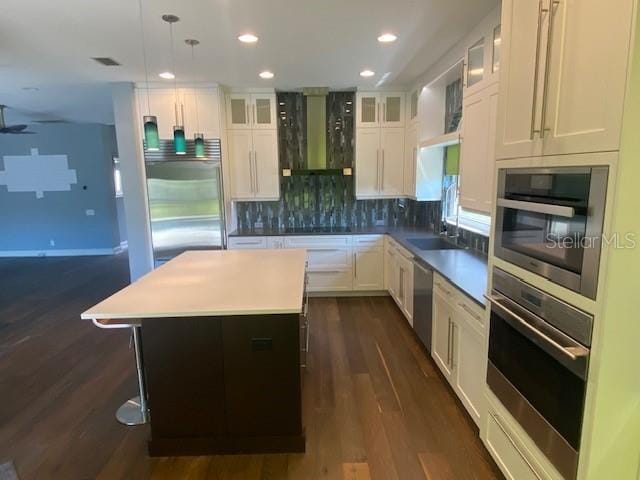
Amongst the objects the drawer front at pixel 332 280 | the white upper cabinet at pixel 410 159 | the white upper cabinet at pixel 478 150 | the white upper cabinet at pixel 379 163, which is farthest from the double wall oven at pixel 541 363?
the white upper cabinet at pixel 379 163

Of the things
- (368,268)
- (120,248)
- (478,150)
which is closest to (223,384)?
(478,150)

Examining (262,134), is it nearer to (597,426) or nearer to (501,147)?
(501,147)

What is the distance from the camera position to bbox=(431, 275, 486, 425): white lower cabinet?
7.22 feet

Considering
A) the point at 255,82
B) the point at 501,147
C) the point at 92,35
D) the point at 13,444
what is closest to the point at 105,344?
the point at 13,444

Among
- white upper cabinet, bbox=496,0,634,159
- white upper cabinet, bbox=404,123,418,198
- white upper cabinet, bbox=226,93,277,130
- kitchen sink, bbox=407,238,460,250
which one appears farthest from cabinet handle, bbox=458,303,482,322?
white upper cabinet, bbox=226,93,277,130

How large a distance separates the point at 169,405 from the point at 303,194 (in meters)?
3.52

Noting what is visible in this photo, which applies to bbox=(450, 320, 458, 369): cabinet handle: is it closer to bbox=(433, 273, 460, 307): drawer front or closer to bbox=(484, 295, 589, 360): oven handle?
bbox=(433, 273, 460, 307): drawer front

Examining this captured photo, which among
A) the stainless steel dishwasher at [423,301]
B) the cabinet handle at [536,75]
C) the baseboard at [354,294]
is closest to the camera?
the cabinet handle at [536,75]

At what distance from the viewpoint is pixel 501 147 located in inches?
70.6

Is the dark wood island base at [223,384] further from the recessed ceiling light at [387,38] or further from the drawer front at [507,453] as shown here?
the recessed ceiling light at [387,38]

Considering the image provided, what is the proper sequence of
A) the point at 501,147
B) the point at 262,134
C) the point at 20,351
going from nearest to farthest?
the point at 501,147
the point at 20,351
the point at 262,134

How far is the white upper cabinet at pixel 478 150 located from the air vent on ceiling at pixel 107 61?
10.3 feet

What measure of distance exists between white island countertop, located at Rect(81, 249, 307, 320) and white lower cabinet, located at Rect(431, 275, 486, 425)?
39.8 inches

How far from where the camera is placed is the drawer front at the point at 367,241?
186 inches
